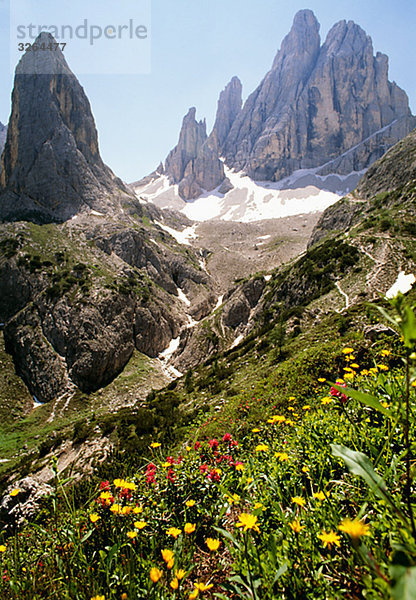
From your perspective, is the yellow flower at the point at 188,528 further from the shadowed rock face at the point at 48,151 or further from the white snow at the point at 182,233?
the white snow at the point at 182,233

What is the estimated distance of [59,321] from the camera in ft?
175

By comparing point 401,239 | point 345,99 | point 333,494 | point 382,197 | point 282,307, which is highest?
point 345,99

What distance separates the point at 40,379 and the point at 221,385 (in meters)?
42.7

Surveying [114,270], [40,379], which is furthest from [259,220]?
[40,379]

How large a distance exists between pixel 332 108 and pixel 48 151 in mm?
185832

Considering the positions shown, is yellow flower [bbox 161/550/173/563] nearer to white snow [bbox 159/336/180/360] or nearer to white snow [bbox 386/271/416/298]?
white snow [bbox 386/271/416/298]

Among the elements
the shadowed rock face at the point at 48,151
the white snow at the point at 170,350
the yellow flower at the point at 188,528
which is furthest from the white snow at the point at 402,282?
the shadowed rock face at the point at 48,151

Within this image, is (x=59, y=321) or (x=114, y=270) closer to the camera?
(x=59, y=321)

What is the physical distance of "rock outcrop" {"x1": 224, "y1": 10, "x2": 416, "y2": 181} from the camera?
171750 mm

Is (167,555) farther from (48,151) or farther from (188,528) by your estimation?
(48,151)

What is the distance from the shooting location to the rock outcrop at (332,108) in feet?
563

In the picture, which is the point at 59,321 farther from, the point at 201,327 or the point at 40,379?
the point at 201,327

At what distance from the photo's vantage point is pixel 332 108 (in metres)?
181

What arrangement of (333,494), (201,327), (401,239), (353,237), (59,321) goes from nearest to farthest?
(333,494) < (401,239) < (353,237) < (59,321) < (201,327)
